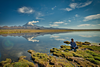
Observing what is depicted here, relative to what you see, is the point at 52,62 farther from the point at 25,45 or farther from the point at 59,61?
the point at 25,45

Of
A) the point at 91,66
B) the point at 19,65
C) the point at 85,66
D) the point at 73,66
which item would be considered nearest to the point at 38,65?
the point at 19,65

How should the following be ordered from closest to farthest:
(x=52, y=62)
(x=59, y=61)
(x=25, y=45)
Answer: (x=52, y=62) → (x=59, y=61) → (x=25, y=45)

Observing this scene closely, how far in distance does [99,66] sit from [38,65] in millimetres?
7734

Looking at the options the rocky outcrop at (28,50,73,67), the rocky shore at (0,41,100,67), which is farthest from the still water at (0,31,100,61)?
the rocky outcrop at (28,50,73,67)

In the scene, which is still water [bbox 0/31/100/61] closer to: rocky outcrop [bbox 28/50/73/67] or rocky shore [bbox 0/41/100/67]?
rocky shore [bbox 0/41/100/67]

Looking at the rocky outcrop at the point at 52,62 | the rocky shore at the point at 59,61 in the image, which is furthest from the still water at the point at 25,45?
the rocky outcrop at the point at 52,62

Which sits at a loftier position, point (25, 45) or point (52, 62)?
point (52, 62)

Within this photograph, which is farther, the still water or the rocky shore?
the still water

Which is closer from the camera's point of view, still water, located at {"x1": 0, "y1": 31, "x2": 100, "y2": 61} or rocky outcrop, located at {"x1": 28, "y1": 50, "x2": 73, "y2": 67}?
rocky outcrop, located at {"x1": 28, "y1": 50, "x2": 73, "y2": 67}

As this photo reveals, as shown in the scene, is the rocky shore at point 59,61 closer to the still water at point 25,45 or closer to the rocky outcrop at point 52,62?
the rocky outcrop at point 52,62

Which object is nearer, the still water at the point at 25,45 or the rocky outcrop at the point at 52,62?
the rocky outcrop at the point at 52,62

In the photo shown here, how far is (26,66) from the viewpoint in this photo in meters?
7.57

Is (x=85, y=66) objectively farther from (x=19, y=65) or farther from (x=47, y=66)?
(x=19, y=65)

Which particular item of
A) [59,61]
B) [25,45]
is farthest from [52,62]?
[25,45]
